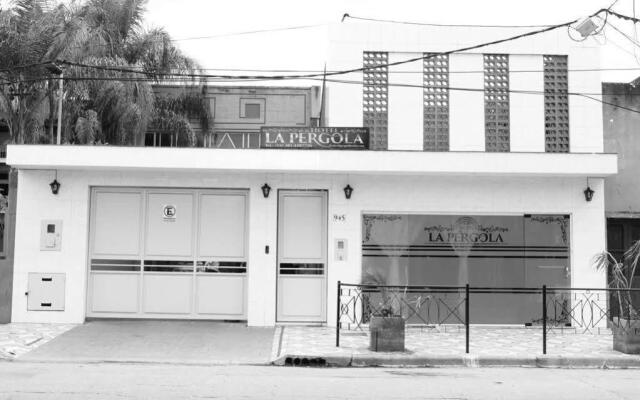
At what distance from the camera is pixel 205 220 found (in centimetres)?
1280

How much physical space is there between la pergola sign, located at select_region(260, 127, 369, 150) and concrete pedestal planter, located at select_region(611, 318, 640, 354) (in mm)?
5535

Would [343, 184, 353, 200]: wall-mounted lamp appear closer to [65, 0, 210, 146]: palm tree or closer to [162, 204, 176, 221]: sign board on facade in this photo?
[162, 204, 176, 221]: sign board on facade

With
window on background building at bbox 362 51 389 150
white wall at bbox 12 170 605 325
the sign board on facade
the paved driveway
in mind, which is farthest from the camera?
window on background building at bbox 362 51 389 150

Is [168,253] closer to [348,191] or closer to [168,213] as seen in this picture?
[168,213]

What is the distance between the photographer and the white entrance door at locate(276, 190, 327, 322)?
12641 mm

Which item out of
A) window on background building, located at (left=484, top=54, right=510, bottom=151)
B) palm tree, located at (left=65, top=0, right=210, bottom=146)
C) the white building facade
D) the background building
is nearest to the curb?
the white building facade

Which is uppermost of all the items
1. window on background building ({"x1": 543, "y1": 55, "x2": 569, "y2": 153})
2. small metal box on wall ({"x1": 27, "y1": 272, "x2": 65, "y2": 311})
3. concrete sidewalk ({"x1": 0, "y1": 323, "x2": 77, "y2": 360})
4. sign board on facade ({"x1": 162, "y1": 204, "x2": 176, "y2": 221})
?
window on background building ({"x1": 543, "y1": 55, "x2": 569, "y2": 153})

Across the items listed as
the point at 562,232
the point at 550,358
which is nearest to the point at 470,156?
the point at 562,232

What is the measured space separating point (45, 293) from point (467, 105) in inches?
430

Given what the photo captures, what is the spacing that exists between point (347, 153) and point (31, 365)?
6.39 meters

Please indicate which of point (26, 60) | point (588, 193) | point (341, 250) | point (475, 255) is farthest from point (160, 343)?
point (26, 60)

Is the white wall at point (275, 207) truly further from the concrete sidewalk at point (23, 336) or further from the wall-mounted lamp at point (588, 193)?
the concrete sidewalk at point (23, 336)

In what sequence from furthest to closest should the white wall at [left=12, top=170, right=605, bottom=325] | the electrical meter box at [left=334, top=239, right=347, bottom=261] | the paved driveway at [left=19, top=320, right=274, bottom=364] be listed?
the electrical meter box at [left=334, top=239, right=347, bottom=261] < the white wall at [left=12, top=170, right=605, bottom=325] < the paved driveway at [left=19, top=320, right=274, bottom=364]

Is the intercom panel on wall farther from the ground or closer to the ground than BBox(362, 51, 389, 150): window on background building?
closer to the ground
